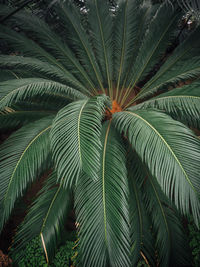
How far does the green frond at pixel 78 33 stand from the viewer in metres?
2.17

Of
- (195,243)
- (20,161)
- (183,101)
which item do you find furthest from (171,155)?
(195,243)

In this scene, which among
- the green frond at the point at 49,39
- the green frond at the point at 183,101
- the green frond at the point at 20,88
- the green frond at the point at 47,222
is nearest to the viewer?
the green frond at the point at 20,88

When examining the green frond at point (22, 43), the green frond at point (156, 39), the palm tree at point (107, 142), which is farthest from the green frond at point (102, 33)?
the green frond at point (22, 43)

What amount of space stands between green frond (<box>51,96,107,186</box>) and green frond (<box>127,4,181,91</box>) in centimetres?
117

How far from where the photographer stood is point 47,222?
1.52 metres

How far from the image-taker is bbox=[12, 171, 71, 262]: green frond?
4.90ft

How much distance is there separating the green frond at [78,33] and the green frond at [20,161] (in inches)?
45.2

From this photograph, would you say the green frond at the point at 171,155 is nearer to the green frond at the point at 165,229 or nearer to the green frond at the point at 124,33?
the green frond at the point at 165,229

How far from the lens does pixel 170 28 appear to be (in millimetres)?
2020

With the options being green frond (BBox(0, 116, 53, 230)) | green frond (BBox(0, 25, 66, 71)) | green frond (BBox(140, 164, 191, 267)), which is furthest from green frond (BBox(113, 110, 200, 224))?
green frond (BBox(0, 25, 66, 71))

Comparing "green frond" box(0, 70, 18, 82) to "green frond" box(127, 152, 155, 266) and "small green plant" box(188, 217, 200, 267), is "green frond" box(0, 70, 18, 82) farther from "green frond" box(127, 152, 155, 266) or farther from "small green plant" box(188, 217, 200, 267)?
"small green plant" box(188, 217, 200, 267)

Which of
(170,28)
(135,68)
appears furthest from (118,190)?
(170,28)

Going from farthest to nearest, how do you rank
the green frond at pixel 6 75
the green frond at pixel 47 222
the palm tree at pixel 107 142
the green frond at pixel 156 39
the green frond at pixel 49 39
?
the green frond at pixel 49 39, the green frond at pixel 156 39, the green frond at pixel 6 75, the green frond at pixel 47 222, the palm tree at pixel 107 142

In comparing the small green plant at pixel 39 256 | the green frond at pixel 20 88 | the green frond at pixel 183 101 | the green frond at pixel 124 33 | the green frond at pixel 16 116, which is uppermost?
the green frond at pixel 124 33
